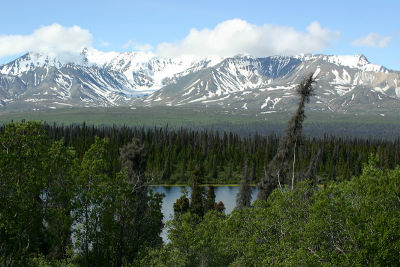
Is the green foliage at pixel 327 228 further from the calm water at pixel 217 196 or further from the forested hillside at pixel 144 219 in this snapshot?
the calm water at pixel 217 196

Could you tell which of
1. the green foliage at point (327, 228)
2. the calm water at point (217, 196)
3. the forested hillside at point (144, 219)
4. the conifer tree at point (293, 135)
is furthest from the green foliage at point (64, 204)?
the calm water at point (217, 196)

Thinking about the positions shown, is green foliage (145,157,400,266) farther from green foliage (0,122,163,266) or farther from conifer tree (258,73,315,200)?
conifer tree (258,73,315,200)

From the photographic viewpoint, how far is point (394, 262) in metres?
25.5

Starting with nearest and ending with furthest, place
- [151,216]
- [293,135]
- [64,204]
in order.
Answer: [64,204] < [293,135] < [151,216]

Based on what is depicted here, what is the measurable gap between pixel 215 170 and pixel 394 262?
16057cm

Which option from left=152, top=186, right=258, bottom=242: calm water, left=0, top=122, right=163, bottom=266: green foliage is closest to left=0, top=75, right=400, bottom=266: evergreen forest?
left=0, top=122, right=163, bottom=266: green foliage

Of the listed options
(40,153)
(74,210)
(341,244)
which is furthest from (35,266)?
(341,244)

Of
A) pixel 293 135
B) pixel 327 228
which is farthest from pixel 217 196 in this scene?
pixel 327 228

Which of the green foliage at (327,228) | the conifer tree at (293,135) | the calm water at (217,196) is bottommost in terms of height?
the calm water at (217,196)

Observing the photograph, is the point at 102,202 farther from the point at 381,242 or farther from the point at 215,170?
the point at 215,170

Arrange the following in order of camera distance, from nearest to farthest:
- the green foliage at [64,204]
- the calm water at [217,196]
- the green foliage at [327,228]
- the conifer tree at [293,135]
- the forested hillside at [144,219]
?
the green foliage at [327,228] < the forested hillside at [144,219] < the green foliage at [64,204] < the conifer tree at [293,135] < the calm water at [217,196]

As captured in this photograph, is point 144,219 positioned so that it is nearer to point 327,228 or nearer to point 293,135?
point 293,135

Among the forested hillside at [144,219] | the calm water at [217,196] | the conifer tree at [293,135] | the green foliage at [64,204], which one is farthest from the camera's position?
the calm water at [217,196]

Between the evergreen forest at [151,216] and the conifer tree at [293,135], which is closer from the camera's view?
the evergreen forest at [151,216]
